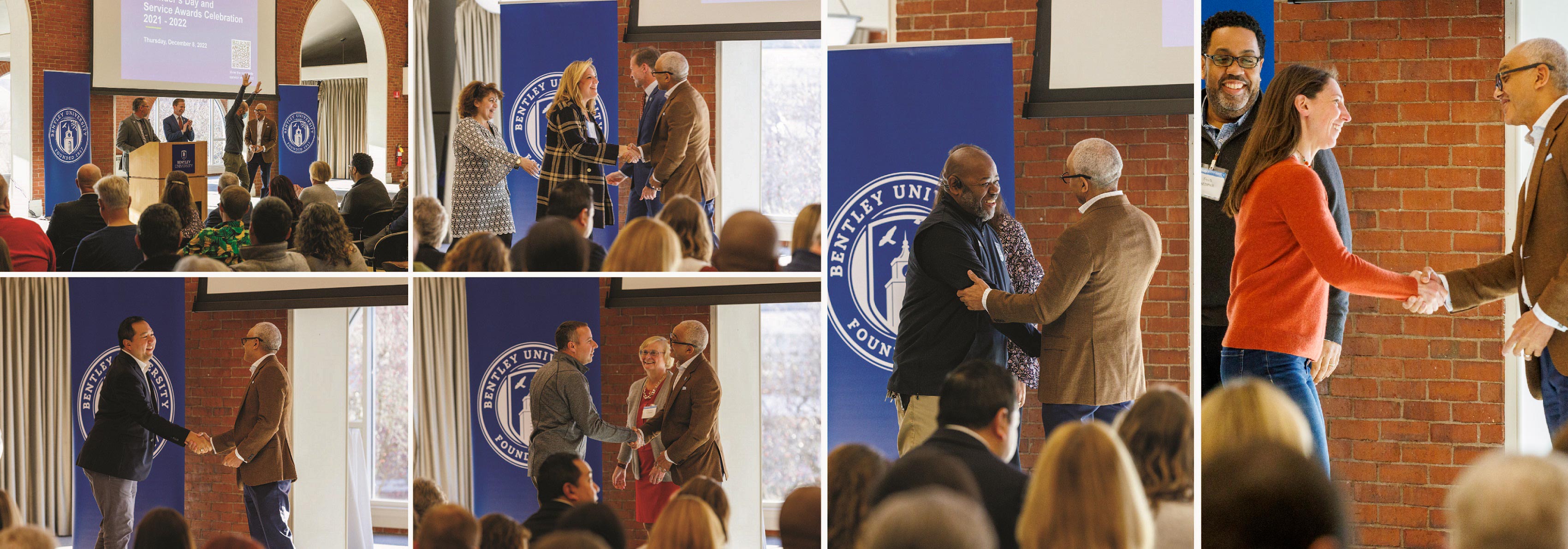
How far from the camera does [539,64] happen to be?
117 inches

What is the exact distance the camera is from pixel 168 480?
3.34 metres

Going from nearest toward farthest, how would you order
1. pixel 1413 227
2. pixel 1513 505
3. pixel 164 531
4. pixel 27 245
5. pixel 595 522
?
pixel 1513 505 < pixel 595 522 < pixel 27 245 < pixel 164 531 < pixel 1413 227

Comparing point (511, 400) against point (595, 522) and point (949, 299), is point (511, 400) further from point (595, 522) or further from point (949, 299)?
point (949, 299)

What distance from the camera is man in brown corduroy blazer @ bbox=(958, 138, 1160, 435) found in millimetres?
2764

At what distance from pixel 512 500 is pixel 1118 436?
176cm

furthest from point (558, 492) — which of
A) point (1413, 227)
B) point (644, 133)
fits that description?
point (1413, 227)

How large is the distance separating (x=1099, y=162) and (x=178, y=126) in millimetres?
2806

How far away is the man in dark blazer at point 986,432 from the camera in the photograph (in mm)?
2613

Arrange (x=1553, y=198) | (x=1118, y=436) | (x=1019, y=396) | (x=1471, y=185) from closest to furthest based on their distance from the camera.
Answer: (x=1553, y=198)
(x=1118, y=436)
(x=1019, y=396)
(x=1471, y=185)

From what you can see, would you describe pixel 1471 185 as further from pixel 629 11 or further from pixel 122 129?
Answer: pixel 122 129

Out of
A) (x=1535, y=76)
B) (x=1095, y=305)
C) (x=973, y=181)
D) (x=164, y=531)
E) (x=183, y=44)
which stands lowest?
(x=164, y=531)

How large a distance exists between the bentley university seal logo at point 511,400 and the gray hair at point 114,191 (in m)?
1.25

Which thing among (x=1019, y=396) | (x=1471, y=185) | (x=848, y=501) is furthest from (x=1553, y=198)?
(x=848, y=501)

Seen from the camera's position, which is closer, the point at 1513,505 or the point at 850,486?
the point at 1513,505
